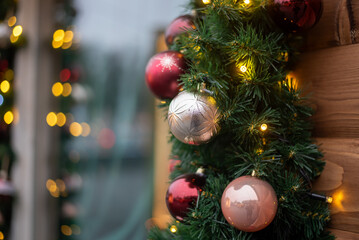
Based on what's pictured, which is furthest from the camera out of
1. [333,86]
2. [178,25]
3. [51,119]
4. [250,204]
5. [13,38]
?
[51,119]

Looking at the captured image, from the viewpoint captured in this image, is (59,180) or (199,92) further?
(59,180)

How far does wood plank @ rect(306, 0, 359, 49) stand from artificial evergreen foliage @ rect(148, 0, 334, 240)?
60 mm

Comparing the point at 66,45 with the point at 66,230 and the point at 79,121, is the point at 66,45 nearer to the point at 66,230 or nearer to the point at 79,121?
the point at 79,121

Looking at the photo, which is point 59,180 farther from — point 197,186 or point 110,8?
point 197,186

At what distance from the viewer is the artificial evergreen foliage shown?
0.56 m

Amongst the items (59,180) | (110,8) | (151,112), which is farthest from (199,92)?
(59,180)

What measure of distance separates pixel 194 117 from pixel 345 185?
0.31 m

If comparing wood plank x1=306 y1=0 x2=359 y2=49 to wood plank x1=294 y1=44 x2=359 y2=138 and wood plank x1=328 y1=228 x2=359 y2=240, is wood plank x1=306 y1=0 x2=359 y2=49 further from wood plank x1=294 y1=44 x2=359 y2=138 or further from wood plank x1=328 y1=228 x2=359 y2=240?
wood plank x1=328 y1=228 x2=359 y2=240

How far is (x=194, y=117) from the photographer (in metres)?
0.54

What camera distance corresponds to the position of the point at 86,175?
161cm

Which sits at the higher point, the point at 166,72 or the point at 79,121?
the point at 166,72

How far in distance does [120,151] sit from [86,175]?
0.73 feet

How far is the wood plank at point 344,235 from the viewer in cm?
57

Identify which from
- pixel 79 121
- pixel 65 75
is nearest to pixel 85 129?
pixel 79 121
